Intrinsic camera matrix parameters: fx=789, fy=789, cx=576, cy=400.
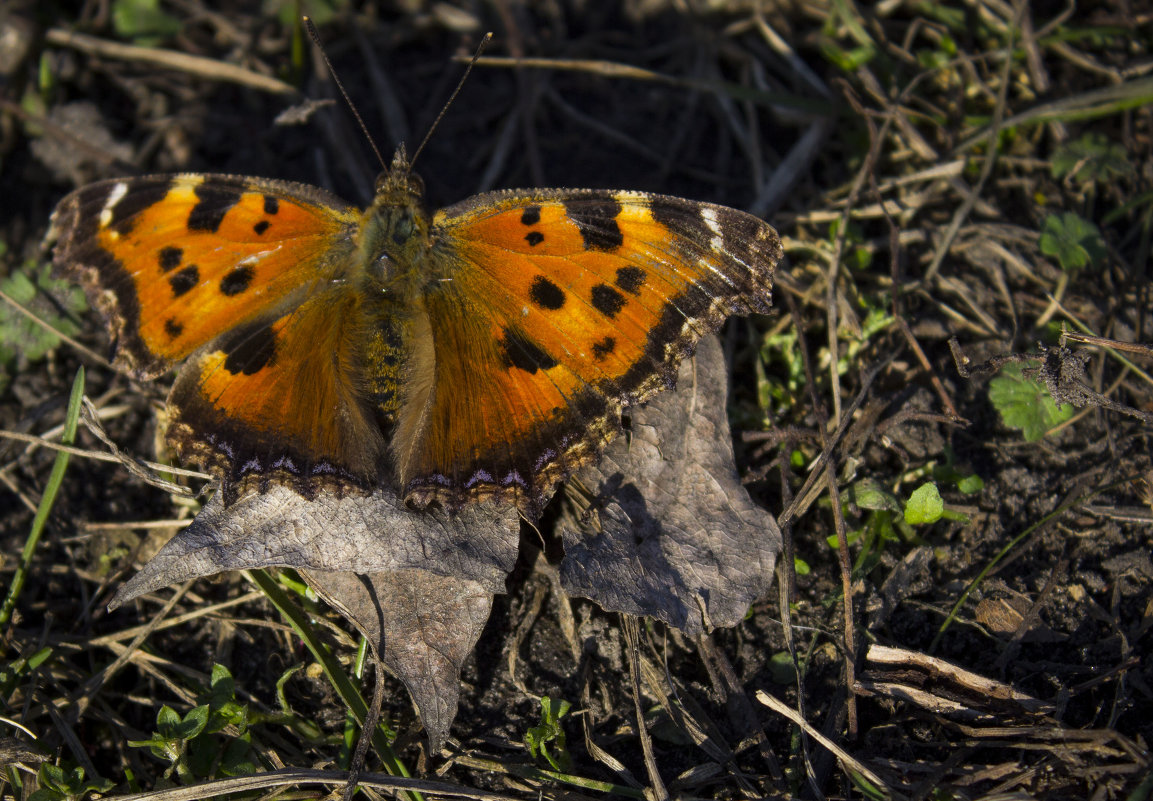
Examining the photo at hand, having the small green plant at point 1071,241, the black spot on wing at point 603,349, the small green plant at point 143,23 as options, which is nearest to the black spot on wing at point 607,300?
the black spot on wing at point 603,349

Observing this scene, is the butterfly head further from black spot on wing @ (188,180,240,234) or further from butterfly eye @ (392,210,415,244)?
black spot on wing @ (188,180,240,234)

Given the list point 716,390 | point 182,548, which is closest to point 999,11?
point 716,390

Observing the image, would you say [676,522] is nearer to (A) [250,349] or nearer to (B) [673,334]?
(B) [673,334]

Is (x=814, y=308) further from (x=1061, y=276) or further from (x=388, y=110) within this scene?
(x=388, y=110)

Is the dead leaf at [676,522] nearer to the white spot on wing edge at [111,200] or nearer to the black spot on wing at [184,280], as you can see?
the black spot on wing at [184,280]

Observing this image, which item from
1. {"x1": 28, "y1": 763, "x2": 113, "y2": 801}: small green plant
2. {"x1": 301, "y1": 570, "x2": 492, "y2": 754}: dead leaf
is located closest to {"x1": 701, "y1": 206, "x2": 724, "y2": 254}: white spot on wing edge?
{"x1": 301, "y1": 570, "x2": 492, "y2": 754}: dead leaf

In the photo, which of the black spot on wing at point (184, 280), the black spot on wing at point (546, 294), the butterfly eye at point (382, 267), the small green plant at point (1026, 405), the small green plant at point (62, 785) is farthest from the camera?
the small green plant at point (1026, 405)
